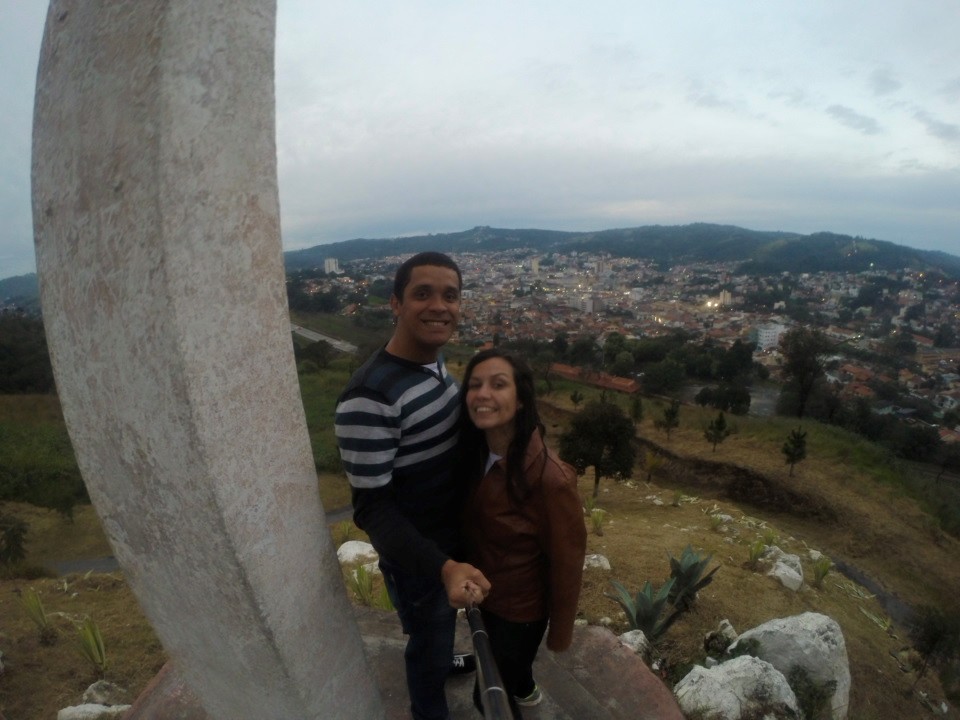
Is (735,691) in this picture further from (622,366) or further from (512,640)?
(622,366)

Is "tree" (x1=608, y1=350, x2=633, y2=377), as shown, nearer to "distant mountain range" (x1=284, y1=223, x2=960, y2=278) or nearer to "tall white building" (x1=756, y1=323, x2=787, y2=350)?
"tall white building" (x1=756, y1=323, x2=787, y2=350)

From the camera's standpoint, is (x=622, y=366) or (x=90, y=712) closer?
(x=90, y=712)

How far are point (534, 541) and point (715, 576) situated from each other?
5252mm

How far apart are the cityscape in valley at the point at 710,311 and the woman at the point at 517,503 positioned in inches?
613

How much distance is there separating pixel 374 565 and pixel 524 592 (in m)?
4.13

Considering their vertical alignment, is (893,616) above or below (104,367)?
below

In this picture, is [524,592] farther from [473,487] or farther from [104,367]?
[104,367]

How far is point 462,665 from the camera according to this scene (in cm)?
269

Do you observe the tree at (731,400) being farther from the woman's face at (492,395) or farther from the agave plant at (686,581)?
the woman's face at (492,395)

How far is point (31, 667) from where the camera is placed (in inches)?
147

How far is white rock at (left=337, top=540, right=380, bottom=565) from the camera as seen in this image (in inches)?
229

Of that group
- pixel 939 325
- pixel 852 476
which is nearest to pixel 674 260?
pixel 939 325

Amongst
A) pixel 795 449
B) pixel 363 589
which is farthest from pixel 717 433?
pixel 363 589

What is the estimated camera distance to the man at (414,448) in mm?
1600
